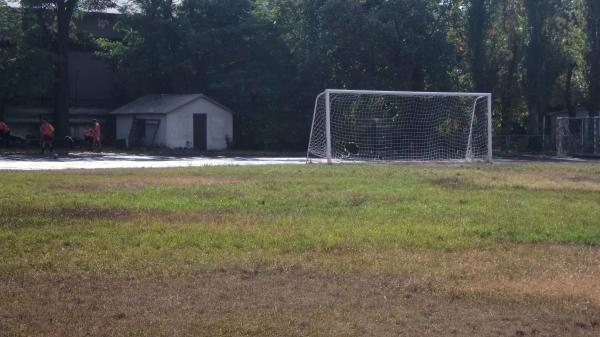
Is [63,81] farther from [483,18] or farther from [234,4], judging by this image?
[483,18]

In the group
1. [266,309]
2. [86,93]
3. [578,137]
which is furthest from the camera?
[86,93]

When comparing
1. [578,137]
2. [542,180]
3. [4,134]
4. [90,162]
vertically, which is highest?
[4,134]

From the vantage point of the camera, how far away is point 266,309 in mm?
9125

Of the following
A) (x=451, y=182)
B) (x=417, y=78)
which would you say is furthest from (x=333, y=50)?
(x=451, y=182)

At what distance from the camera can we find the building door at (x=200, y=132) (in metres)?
51.4

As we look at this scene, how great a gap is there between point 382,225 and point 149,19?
132 ft

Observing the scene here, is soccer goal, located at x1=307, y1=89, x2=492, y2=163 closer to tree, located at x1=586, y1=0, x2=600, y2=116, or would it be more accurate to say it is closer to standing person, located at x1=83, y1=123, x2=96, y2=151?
tree, located at x1=586, y1=0, x2=600, y2=116

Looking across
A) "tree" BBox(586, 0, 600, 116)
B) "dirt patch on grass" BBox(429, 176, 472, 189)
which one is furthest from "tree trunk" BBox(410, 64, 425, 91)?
"dirt patch on grass" BBox(429, 176, 472, 189)

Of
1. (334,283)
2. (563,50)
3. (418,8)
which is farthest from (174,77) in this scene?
(334,283)

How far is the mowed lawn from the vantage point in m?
8.72

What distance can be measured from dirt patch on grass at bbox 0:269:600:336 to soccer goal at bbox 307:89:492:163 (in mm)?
29341

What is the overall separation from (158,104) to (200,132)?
2.78 metres

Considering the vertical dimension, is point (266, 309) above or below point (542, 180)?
below

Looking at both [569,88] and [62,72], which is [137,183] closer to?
[62,72]
